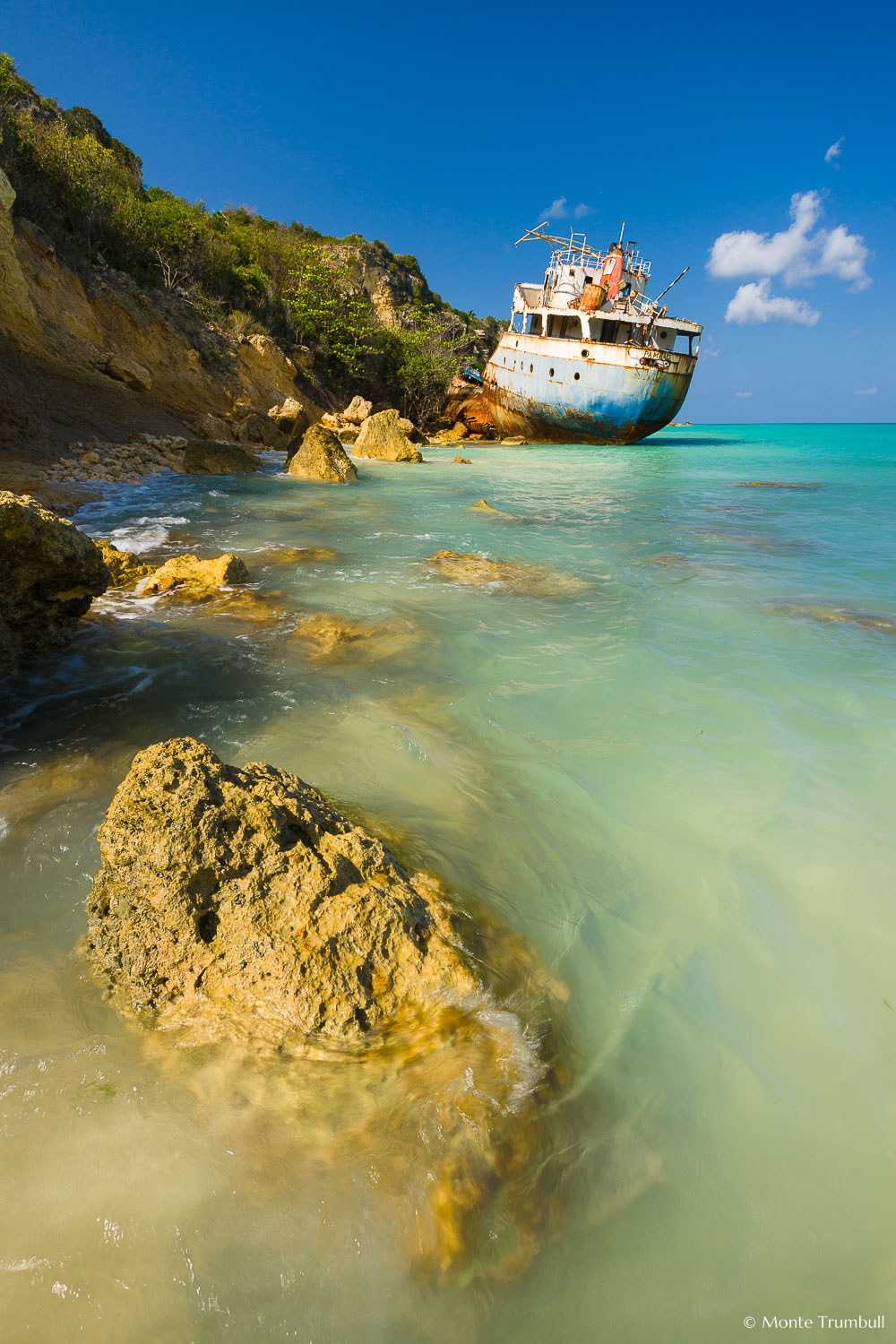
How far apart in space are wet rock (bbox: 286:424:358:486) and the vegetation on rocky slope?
7739mm

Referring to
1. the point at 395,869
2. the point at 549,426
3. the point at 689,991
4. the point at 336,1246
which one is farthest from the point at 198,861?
the point at 549,426

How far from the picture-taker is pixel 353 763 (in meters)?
3.02

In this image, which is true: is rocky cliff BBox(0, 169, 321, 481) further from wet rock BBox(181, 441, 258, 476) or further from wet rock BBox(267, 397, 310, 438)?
wet rock BBox(181, 441, 258, 476)

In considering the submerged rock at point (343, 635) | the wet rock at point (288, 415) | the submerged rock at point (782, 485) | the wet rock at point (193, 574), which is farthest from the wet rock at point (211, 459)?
the submerged rock at point (782, 485)

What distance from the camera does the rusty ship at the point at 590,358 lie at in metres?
24.9

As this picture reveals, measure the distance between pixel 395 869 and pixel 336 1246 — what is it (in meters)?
0.90

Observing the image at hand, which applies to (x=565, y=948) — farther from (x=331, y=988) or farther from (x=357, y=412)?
(x=357, y=412)

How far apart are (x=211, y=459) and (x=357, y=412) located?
1431cm

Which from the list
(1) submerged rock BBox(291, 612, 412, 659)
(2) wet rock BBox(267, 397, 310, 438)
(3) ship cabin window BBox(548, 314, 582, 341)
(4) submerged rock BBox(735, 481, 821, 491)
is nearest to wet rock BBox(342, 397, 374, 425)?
(2) wet rock BBox(267, 397, 310, 438)

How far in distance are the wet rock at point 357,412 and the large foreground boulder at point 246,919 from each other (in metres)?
26.6

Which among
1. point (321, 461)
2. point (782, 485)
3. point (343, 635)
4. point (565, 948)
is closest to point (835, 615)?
point (343, 635)

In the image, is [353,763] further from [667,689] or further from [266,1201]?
[667,689]

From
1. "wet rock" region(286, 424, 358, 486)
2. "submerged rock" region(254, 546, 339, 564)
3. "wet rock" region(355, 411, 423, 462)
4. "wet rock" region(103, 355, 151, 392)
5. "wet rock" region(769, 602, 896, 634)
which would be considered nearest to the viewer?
"wet rock" region(769, 602, 896, 634)

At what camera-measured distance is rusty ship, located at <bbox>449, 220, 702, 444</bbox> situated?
24.9 meters
